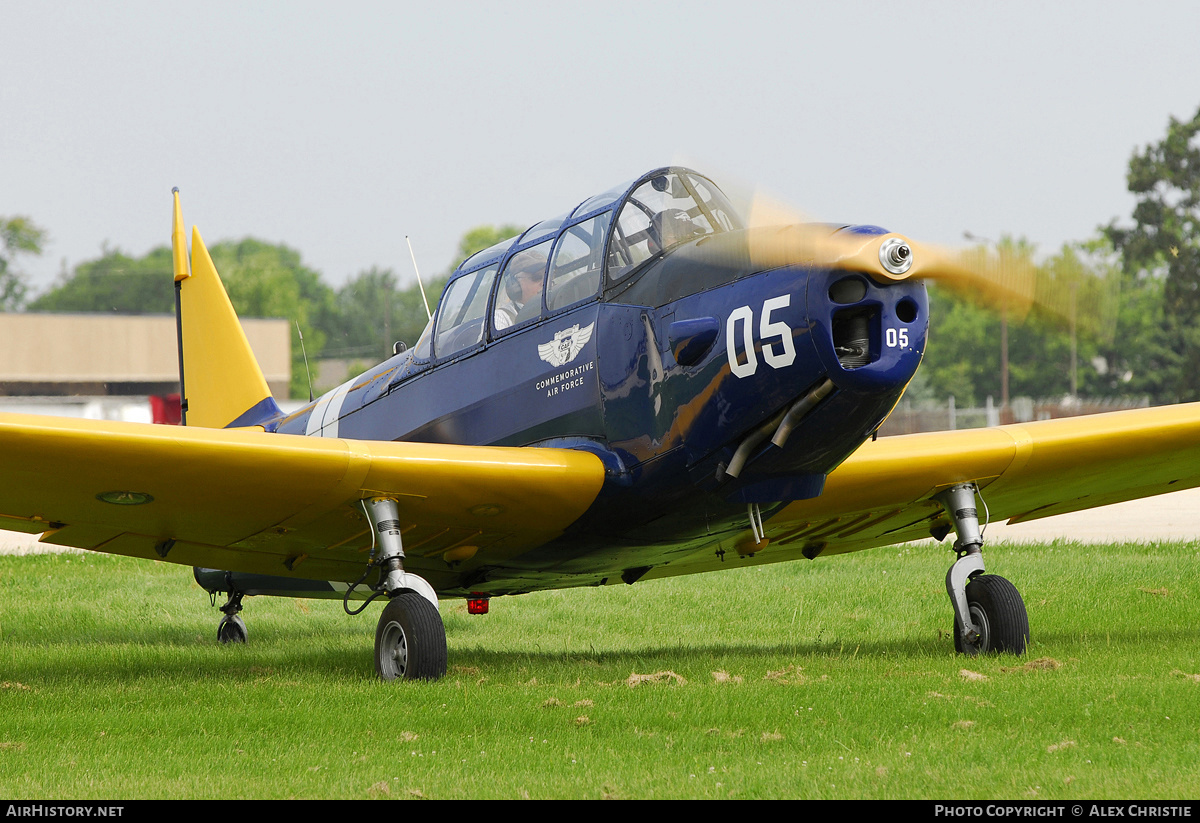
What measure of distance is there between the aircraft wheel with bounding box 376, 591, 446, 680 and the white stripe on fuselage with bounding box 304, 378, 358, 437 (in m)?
2.94

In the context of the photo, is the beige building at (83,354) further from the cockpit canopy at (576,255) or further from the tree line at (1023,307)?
the cockpit canopy at (576,255)

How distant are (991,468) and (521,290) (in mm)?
3418

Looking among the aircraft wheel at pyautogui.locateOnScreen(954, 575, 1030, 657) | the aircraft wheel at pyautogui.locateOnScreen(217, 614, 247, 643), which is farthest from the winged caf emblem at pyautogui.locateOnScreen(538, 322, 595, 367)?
the aircraft wheel at pyautogui.locateOnScreen(217, 614, 247, 643)

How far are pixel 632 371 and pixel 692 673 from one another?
1.85 meters

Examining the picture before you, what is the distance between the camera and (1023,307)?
6.84m

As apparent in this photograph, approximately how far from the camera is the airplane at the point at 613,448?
256 inches

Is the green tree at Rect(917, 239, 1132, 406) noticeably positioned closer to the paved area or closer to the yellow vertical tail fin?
the paved area

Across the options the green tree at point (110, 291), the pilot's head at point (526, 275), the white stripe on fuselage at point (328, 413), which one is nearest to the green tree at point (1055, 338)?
the pilot's head at point (526, 275)

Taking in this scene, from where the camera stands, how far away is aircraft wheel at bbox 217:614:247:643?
36.3 ft

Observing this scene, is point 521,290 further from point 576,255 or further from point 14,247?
point 14,247

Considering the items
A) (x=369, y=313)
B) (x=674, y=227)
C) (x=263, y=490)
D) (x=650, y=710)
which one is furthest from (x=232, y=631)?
(x=369, y=313)

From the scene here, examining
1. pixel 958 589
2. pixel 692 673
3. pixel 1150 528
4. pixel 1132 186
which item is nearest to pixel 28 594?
pixel 692 673

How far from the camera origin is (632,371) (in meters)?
7.26

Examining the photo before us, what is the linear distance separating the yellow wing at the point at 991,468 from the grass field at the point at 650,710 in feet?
2.98
